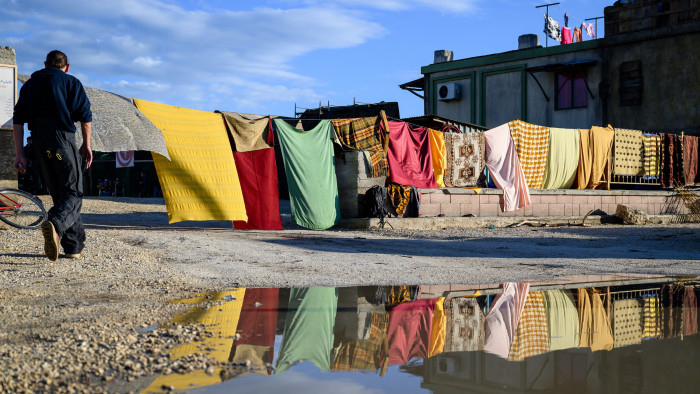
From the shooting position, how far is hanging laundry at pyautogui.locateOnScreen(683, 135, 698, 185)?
18656mm

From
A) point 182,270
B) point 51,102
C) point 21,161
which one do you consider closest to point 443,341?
point 182,270

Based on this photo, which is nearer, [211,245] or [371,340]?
[371,340]

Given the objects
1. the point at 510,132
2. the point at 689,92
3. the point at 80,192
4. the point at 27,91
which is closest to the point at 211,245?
the point at 80,192

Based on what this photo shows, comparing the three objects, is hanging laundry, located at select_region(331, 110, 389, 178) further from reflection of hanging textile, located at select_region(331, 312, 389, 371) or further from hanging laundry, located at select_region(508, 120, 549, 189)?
reflection of hanging textile, located at select_region(331, 312, 389, 371)

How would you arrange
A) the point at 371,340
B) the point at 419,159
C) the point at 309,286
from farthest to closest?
the point at 419,159, the point at 309,286, the point at 371,340

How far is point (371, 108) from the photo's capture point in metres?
22.3

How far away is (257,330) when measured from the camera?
356 centimetres

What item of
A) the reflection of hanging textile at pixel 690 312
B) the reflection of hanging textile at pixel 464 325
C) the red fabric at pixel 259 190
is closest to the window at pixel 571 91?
the red fabric at pixel 259 190

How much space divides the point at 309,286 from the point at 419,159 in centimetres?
804

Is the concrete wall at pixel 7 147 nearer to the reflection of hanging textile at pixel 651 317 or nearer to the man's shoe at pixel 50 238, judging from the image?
the man's shoe at pixel 50 238

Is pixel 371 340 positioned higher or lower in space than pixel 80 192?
lower

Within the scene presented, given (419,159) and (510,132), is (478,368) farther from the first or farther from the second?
(510,132)

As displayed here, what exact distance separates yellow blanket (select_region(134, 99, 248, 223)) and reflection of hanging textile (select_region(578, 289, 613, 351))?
244 inches

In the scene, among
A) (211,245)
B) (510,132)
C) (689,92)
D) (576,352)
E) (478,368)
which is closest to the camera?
(478,368)
